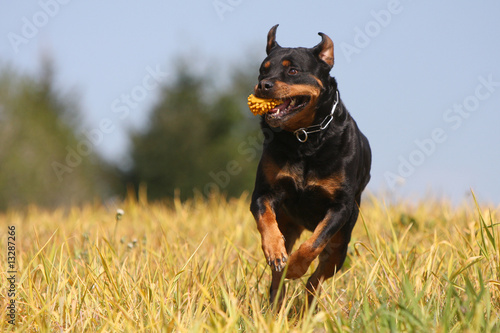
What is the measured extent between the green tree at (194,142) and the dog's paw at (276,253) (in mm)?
18013

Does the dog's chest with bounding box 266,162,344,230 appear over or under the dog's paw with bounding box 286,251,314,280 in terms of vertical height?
over

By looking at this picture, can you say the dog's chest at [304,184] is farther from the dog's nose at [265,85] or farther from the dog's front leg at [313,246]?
the dog's nose at [265,85]

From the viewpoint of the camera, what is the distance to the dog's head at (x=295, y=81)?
12.3 ft

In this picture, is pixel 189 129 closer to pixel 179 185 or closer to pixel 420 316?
pixel 179 185

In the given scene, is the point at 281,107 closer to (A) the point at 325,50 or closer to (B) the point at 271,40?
(A) the point at 325,50

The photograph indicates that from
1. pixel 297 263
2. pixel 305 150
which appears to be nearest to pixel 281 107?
pixel 305 150

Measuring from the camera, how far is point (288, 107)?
12.5ft

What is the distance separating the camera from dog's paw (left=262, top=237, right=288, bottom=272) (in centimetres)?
Result: 339

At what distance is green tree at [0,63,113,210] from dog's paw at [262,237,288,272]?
71.4ft

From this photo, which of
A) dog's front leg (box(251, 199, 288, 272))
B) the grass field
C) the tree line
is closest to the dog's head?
dog's front leg (box(251, 199, 288, 272))

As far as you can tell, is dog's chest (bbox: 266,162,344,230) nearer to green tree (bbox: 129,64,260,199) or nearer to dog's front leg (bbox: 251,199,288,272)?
dog's front leg (bbox: 251,199,288,272)

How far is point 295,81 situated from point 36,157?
24592 millimetres

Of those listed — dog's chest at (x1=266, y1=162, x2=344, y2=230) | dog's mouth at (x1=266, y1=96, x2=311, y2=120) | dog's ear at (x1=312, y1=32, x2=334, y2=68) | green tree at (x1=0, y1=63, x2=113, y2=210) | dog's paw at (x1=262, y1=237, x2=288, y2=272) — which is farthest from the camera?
green tree at (x1=0, y1=63, x2=113, y2=210)

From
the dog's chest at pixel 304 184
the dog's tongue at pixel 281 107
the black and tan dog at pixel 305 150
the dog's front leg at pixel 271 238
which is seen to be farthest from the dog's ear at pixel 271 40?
the dog's front leg at pixel 271 238
